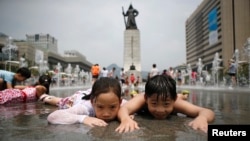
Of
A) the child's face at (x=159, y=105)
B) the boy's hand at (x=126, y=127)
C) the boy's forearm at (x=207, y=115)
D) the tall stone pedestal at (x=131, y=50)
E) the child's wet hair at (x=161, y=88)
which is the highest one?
the tall stone pedestal at (x=131, y=50)

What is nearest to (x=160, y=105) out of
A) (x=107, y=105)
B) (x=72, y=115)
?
(x=107, y=105)

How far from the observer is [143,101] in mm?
3188

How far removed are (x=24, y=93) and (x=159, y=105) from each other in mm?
3992

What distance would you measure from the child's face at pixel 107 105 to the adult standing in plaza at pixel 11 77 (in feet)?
11.6

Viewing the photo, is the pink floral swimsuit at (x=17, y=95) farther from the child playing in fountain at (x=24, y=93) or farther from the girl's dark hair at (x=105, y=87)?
the girl's dark hair at (x=105, y=87)

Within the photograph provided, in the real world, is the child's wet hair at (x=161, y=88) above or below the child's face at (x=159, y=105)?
above

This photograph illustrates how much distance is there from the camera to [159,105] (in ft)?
9.38

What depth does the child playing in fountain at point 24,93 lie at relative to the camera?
5.46m

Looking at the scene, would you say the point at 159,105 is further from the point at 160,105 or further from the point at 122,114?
the point at 122,114

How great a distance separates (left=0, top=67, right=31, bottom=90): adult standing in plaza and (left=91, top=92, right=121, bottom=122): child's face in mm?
3548

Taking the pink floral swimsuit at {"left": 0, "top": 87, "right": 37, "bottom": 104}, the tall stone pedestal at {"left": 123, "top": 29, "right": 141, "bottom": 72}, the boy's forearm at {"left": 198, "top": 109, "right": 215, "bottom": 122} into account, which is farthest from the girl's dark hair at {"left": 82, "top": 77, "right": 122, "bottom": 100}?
the tall stone pedestal at {"left": 123, "top": 29, "right": 141, "bottom": 72}

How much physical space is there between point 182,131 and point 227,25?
255 ft

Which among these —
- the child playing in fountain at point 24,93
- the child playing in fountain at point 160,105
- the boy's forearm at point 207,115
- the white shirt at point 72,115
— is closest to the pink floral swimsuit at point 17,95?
the child playing in fountain at point 24,93

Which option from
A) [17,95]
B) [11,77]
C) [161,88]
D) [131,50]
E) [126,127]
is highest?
[131,50]
